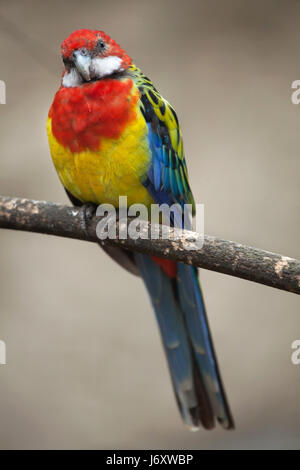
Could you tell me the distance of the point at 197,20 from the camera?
3664mm

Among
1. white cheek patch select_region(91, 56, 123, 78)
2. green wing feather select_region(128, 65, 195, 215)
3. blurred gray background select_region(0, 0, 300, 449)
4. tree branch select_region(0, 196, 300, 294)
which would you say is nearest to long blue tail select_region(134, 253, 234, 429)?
green wing feather select_region(128, 65, 195, 215)

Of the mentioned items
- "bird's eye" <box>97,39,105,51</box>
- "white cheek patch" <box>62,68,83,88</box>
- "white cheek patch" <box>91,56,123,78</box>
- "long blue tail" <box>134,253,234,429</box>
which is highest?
"bird's eye" <box>97,39,105,51</box>

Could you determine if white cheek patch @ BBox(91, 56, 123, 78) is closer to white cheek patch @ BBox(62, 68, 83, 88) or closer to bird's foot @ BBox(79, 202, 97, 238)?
white cheek patch @ BBox(62, 68, 83, 88)

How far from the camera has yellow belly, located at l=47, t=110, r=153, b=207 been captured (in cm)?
204

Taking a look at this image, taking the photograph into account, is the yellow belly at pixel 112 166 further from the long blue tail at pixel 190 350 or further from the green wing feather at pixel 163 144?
the long blue tail at pixel 190 350

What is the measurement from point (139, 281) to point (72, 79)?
1.63 metres

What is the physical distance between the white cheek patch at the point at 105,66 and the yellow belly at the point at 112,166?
0.74 ft

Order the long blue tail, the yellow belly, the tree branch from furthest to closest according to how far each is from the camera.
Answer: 1. the long blue tail
2. the yellow belly
3. the tree branch

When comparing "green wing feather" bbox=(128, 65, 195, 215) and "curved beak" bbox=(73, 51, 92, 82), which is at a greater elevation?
"curved beak" bbox=(73, 51, 92, 82)

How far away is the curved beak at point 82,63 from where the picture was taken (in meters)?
2.05

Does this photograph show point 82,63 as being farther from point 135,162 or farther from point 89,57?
point 135,162

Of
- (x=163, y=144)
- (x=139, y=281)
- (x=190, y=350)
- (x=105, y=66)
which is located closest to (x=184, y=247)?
(x=163, y=144)

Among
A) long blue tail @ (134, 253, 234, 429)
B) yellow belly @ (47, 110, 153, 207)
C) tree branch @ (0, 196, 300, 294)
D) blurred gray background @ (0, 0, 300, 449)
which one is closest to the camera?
tree branch @ (0, 196, 300, 294)
